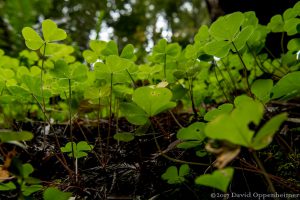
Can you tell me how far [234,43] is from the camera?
0.92 m

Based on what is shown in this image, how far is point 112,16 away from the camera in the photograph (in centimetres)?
406

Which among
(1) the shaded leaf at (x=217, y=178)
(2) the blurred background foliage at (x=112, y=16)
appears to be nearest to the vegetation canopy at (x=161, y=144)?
(1) the shaded leaf at (x=217, y=178)

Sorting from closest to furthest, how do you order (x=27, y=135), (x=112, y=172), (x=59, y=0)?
(x=27, y=135), (x=112, y=172), (x=59, y=0)

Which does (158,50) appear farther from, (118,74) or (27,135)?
(27,135)

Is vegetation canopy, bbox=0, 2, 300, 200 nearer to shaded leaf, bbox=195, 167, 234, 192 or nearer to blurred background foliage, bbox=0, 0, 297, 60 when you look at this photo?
shaded leaf, bbox=195, 167, 234, 192

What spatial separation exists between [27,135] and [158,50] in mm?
739

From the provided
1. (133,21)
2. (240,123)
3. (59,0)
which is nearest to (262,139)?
(240,123)

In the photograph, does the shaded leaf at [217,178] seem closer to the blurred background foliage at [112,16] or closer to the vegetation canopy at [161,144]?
the vegetation canopy at [161,144]

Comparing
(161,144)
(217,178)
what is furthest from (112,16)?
(217,178)

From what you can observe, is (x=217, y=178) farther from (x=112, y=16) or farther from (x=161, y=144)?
(x=112, y=16)

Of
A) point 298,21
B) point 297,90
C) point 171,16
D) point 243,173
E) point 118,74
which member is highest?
point 171,16

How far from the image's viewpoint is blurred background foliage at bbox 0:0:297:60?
79.7 inches

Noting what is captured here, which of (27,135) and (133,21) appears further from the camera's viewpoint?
(133,21)

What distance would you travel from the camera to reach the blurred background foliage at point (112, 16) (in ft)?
6.64
